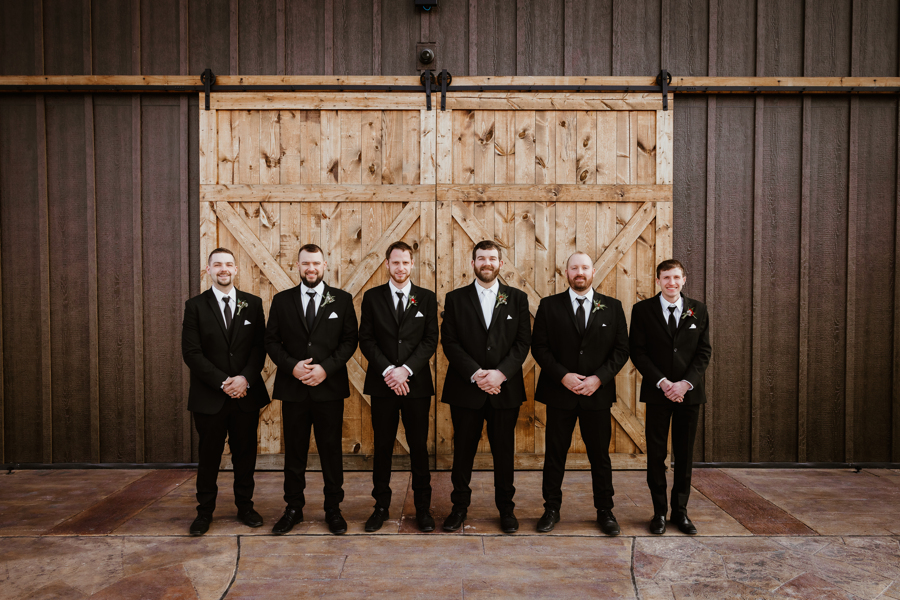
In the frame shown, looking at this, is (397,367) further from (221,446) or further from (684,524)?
(684,524)

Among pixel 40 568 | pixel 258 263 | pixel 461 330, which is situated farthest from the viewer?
pixel 258 263

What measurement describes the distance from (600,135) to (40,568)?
507cm

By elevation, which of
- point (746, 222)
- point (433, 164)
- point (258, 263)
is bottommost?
point (258, 263)

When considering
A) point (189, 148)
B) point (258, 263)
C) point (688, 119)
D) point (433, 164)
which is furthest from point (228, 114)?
point (688, 119)

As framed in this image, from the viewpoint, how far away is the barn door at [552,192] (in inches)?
188

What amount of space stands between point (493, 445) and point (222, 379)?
5.98ft

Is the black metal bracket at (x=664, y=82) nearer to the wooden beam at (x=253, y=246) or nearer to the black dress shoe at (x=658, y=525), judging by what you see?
the black dress shoe at (x=658, y=525)

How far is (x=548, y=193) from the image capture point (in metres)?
4.78

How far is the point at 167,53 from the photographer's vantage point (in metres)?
4.82

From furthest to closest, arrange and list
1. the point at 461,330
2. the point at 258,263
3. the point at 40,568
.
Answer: the point at 258,263, the point at 461,330, the point at 40,568

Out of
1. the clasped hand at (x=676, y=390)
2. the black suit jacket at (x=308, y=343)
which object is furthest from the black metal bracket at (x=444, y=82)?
the clasped hand at (x=676, y=390)

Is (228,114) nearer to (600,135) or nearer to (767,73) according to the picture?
(600,135)

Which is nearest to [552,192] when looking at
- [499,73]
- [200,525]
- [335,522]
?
[499,73]

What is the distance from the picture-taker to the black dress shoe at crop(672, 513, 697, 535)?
3.41 m
